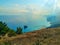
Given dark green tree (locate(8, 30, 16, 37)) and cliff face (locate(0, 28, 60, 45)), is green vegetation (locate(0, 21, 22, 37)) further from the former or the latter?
cliff face (locate(0, 28, 60, 45))

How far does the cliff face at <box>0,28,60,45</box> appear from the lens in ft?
12.3

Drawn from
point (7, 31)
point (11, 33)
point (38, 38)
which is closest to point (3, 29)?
point (7, 31)

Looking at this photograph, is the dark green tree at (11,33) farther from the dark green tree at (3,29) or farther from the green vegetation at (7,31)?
the dark green tree at (3,29)

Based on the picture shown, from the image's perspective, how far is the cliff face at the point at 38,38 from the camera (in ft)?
12.3

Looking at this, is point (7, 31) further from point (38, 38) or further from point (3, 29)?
point (38, 38)

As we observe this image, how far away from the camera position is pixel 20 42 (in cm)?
377

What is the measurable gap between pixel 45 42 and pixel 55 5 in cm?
104

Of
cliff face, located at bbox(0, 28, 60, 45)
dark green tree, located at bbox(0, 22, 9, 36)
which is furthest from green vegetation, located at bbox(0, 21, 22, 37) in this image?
cliff face, located at bbox(0, 28, 60, 45)

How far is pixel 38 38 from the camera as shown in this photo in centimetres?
380

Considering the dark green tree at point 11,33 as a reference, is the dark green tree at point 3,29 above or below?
above

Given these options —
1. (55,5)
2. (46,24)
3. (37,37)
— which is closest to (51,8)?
(55,5)

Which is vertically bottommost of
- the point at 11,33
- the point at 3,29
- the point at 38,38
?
the point at 38,38

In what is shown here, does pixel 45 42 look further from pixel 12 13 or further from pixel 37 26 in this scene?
pixel 12 13

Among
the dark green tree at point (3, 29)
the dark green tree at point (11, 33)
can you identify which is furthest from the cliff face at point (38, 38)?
the dark green tree at point (3, 29)
